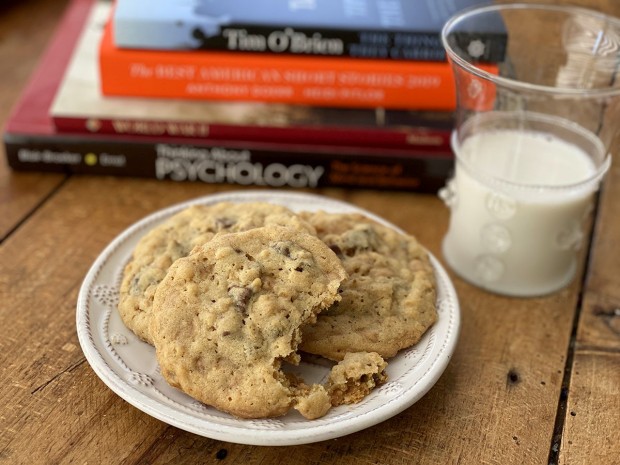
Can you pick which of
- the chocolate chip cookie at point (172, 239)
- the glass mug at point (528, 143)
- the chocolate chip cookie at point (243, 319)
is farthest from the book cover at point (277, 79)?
the chocolate chip cookie at point (243, 319)

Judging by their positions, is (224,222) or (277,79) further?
(277,79)

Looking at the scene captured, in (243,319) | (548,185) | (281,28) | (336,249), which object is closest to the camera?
(243,319)

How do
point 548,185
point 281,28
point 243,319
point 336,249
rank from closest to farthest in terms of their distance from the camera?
1. point 243,319
2. point 336,249
3. point 548,185
4. point 281,28

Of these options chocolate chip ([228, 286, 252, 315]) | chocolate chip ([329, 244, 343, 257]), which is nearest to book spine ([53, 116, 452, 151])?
chocolate chip ([329, 244, 343, 257])

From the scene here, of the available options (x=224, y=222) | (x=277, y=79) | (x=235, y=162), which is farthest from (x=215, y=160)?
(x=224, y=222)

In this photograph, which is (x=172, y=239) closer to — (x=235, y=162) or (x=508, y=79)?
(x=235, y=162)

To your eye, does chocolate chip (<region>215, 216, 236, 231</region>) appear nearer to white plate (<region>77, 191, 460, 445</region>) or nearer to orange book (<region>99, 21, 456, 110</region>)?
white plate (<region>77, 191, 460, 445</region>)
